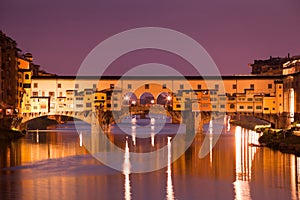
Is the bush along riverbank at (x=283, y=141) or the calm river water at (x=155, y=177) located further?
the bush along riverbank at (x=283, y=141)

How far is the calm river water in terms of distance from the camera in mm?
23609

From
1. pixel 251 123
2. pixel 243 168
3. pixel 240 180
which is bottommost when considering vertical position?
pixel 240 180

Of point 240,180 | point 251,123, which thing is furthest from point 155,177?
point 251,123

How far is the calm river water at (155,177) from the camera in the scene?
23609 mm

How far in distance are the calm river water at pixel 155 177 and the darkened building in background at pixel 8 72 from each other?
1369 cm

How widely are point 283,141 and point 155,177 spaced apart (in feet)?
48.8

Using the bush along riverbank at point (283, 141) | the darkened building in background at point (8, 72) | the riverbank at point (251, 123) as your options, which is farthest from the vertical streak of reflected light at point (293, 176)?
the riverbank at point (251, 123)

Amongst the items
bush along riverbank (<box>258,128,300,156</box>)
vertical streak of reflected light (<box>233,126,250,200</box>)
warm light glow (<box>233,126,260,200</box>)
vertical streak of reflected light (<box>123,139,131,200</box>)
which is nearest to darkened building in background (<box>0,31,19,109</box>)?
vertical streak of reflected light (<box>123,139,131,200</box>)

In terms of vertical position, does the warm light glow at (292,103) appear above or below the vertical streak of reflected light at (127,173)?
above

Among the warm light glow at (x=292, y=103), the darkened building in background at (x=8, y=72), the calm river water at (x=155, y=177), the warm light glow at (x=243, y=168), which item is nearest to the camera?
the calm river water at (x=155, y=177)

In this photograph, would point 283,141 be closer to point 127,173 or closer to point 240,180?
point 240,180

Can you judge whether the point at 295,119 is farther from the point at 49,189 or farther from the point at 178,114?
the point at 49,189

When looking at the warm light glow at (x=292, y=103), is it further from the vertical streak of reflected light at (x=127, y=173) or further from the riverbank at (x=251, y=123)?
the vertical streak of reflected light at (x=127, y=173)

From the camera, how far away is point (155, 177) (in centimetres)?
A: 2772
